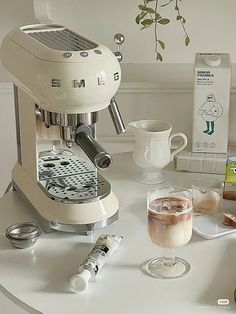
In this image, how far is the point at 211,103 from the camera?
1.83 meters

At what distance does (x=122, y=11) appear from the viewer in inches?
86.5

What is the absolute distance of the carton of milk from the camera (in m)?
1.81

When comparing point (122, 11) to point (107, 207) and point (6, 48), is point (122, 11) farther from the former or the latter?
point (107, 207)

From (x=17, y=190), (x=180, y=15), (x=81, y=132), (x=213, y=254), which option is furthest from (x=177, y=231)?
(x=180, y=15)

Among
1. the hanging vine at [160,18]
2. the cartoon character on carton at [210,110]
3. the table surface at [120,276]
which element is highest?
the hanging vine at [160,18]

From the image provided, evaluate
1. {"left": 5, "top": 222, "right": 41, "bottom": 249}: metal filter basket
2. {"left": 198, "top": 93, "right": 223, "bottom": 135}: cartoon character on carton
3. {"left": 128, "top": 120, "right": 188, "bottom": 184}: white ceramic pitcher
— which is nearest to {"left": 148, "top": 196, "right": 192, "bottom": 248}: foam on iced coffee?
{"left": 5, "top": 222, "right": 41, "bottom": 249}: metal filter basket

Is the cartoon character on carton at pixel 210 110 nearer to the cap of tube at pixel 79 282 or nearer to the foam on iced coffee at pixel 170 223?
the foam on iced coffee at pixel 170 223

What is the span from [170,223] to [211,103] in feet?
1.92

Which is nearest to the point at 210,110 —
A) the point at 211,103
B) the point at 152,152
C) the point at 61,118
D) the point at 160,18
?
the point at 211,103

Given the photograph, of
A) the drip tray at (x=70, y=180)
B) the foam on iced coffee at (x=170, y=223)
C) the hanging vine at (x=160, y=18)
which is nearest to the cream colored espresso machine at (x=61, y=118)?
the drip tray at (x=70, y=180)

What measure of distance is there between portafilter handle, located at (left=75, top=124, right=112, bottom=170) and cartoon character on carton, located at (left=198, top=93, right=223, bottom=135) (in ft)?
1.53

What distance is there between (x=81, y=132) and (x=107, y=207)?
0.61ft

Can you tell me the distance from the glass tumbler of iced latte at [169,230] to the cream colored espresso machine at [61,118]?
136 millimetres

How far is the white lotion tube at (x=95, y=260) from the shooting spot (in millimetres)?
1288
